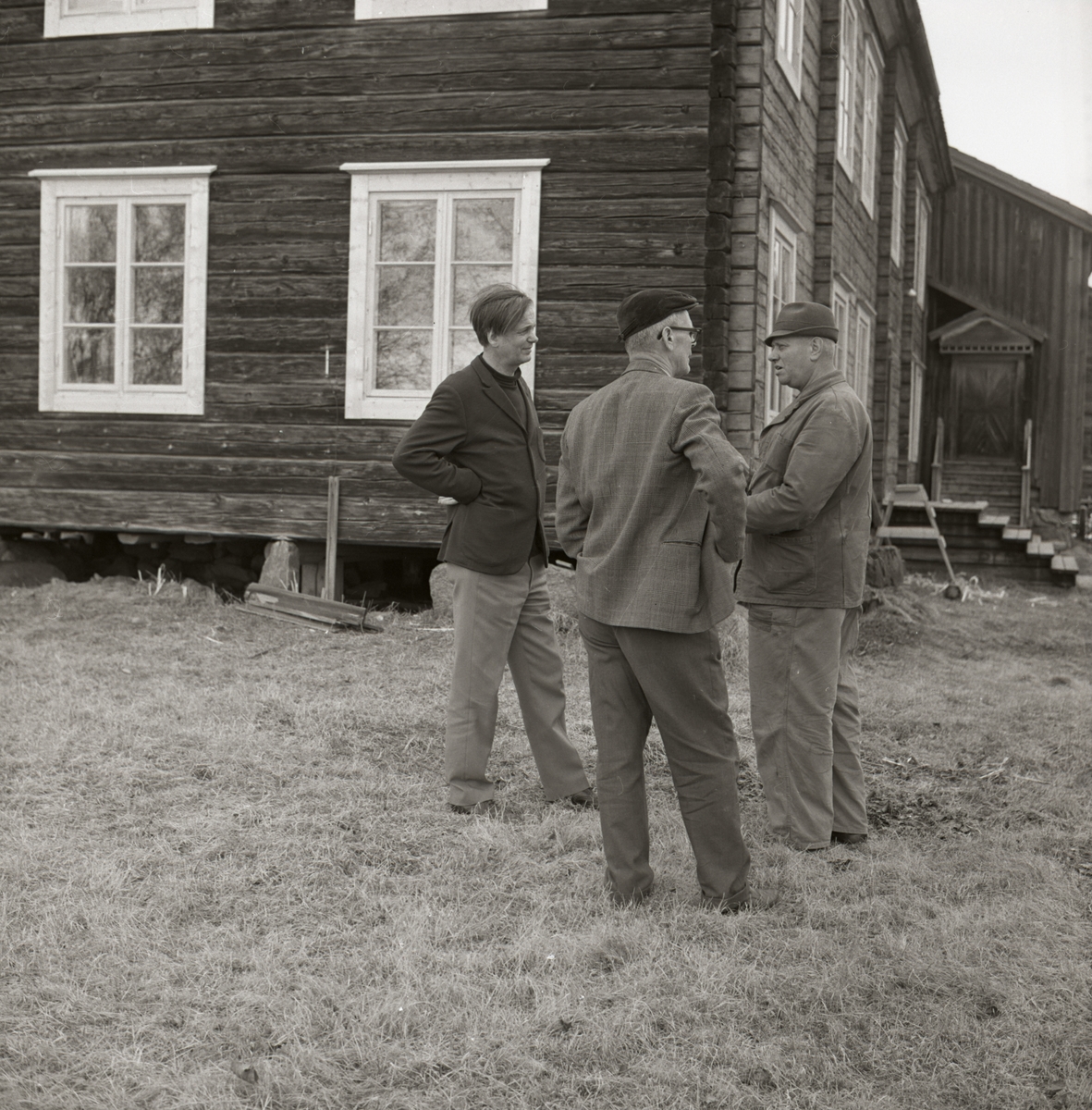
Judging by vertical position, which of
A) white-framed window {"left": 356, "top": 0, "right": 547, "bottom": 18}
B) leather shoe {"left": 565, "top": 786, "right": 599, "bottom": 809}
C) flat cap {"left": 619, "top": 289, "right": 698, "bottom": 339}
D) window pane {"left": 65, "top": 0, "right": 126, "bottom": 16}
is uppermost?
window pane {"left": 65, "top": 0, "right": 126, "bottom": 16}

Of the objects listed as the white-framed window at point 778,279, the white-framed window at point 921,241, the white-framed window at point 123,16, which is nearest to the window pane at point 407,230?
the white-framed window at point 123,16

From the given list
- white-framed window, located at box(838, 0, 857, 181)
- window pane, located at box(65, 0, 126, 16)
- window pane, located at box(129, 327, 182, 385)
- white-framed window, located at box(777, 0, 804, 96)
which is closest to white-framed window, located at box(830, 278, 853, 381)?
white-framed window, located at box(838, 0, 857, 181)

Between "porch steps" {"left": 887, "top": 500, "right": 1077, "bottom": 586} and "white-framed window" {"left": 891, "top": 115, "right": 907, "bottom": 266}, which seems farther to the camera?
"white-framed window" {"left": 891, "top": 115, "right": 907, "bottom": 266}

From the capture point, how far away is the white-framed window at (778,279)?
10.0 m

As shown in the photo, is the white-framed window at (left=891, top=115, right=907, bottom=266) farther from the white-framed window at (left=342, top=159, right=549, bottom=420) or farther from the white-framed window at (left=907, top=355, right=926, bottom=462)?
the white-framed window at (left=342, top=159, right=549, bottom=420)

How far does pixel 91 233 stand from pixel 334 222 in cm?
214

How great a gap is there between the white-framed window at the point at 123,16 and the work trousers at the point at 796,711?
25.1ft

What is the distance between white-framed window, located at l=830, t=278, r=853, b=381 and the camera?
13531mm

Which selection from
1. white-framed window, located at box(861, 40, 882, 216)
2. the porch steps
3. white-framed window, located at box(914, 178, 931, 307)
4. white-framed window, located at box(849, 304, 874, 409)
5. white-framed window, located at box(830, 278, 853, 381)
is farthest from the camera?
white-framed window, located at box(914, 178, 931, 307)

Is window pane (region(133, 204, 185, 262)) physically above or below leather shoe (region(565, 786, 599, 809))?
above

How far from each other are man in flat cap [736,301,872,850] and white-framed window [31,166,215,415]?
21.4 feet

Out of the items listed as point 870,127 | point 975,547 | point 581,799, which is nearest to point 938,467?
point 975,547

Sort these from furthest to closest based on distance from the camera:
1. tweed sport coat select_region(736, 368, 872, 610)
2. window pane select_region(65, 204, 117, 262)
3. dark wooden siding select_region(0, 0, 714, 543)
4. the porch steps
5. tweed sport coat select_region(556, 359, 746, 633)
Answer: the porch steps, window pane select_region(65, 204, 117, 262), dark wooden siding select_region(0, 0, 714, 543), tweed sport coat select_region(736, 368, 872, 610), tweed sport coat select_region(556, 359, 746, 633)

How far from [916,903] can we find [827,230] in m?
9.36
